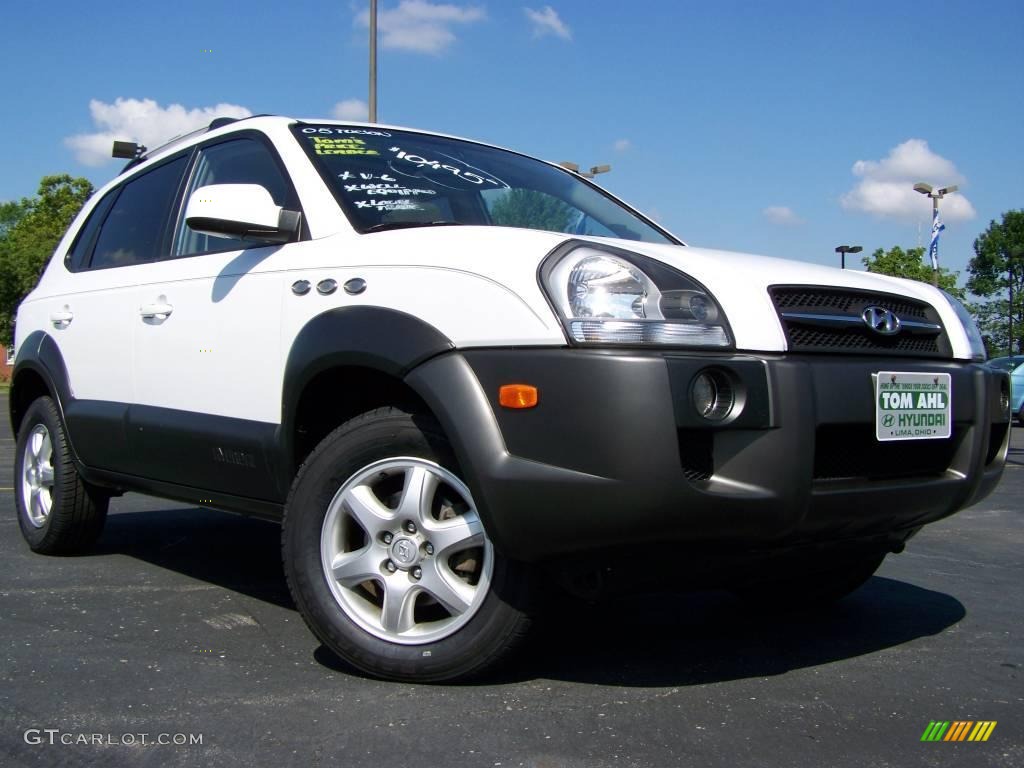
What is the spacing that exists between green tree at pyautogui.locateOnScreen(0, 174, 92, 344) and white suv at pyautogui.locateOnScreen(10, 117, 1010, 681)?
33236mm

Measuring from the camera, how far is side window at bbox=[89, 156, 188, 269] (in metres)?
4.31

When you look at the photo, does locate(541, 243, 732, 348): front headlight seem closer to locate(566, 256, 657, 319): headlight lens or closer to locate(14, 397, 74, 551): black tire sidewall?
locate(566, 256, 657, 319): headlight lens

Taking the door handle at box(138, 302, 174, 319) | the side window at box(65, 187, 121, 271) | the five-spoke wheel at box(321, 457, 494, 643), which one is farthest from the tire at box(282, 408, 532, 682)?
the side window at box(65, 187, 121, 271)

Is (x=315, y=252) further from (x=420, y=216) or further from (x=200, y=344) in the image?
(x=200, y=344)

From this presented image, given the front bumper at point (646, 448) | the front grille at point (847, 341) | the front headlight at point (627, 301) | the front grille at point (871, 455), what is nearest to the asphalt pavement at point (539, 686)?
the front bumper at point (646, 448)

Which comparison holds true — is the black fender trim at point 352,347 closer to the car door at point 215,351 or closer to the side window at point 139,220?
the car door at point 215,351

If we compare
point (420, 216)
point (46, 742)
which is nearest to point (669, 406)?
point (420, 216)

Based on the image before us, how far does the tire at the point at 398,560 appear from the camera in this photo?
2.79 m

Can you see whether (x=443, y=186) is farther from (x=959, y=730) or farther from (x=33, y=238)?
(x=33, y=238)

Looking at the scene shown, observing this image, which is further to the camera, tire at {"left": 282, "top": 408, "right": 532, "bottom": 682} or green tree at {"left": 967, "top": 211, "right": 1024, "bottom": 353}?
green tree at {"left": 967, "top": 211, "right": 1024, "bottom": 353}

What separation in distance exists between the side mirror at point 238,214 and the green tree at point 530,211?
0.72 metres

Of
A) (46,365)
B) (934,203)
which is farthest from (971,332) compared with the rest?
(934,203)

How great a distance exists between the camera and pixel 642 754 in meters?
2.44

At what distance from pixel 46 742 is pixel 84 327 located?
2.37 metres
